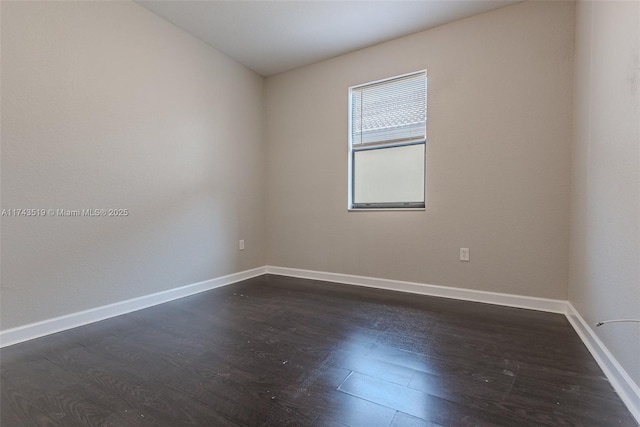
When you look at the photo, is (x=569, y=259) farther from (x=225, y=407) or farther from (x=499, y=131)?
(x=225, y=407)

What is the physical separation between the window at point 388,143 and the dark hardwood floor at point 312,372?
4.02 feet

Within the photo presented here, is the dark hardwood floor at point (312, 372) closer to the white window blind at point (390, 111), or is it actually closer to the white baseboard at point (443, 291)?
the white baseboard at point (443, 291)

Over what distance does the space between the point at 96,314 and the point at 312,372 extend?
179cm

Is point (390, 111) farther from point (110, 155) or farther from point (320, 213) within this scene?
point (110, 155)

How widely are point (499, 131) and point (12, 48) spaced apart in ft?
11.6

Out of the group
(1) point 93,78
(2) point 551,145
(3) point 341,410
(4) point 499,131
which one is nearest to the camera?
(3) point 341,410

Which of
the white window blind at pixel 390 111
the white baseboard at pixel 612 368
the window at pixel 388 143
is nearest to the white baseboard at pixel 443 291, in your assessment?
the white baseboard at pixel 612 368

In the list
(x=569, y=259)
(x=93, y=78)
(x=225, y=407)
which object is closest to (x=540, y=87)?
(x=569, y=259)

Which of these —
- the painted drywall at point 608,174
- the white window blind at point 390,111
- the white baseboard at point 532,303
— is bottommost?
the white baseboard at point 532,303

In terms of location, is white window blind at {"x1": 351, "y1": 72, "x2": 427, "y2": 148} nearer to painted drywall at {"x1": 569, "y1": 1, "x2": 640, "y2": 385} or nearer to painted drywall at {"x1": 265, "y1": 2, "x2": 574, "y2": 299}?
painted drywall at {"x1": 265, "y1": 2, "x2": 574, "y2": 299}

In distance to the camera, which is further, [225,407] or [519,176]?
[519,176]

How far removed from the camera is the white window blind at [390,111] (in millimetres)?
2766

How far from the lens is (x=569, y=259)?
217 cm

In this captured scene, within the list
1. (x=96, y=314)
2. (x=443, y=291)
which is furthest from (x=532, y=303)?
(x=96, y=314)
